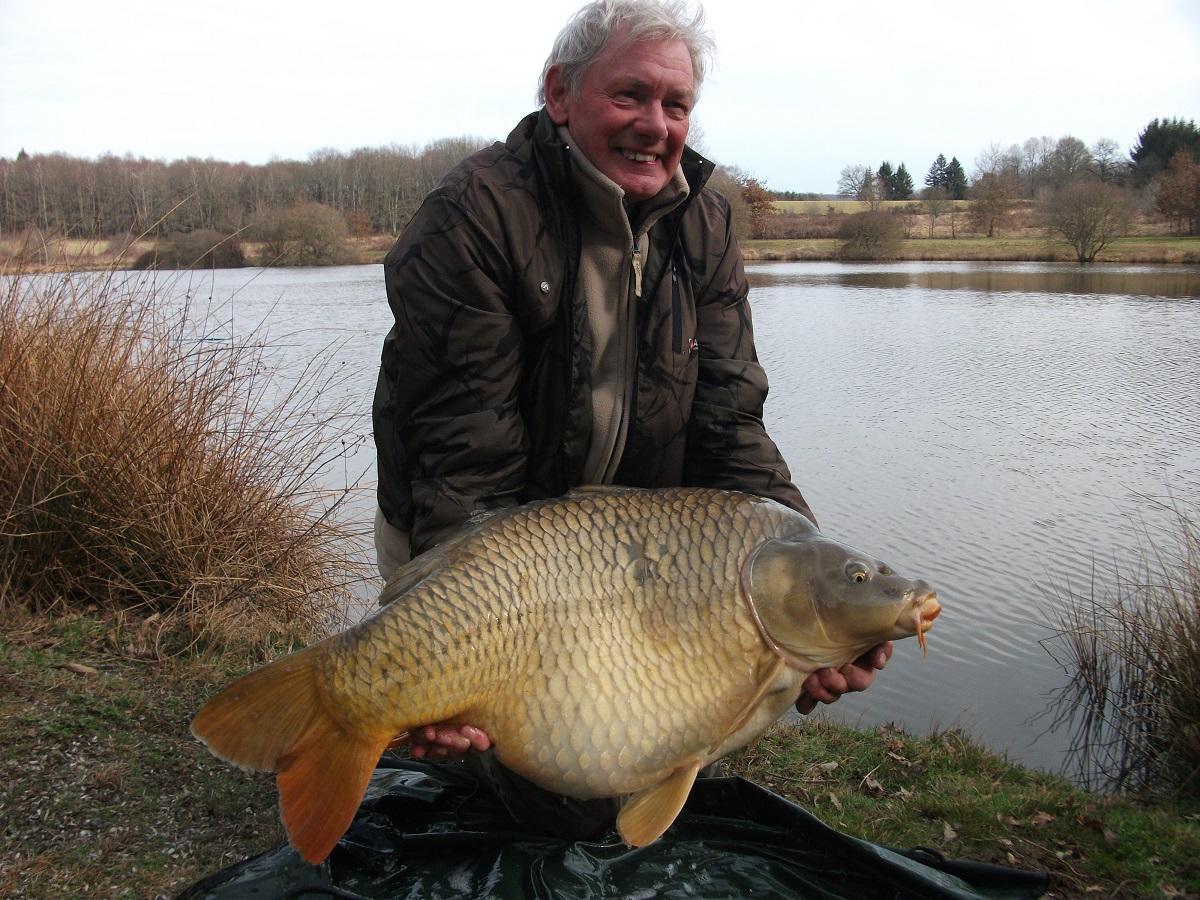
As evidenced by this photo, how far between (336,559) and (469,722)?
77.2 inches

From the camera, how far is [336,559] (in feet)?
10.3

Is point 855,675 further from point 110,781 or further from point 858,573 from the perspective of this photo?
point 110,781

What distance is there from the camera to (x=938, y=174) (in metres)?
53.3

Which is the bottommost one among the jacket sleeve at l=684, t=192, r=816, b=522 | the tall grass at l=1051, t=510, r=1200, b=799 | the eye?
the tall grass at l=1051, t=510, r=1200, b=799

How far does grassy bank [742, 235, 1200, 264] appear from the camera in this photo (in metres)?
21.2

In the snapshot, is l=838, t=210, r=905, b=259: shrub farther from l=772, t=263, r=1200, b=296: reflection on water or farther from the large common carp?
the large common carp

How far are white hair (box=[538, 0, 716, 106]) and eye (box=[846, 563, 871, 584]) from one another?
0.90 meters

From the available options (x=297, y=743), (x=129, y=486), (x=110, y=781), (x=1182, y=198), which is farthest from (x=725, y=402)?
(x=1182, y=198)

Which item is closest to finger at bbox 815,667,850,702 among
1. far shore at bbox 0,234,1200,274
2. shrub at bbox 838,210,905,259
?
far shore at bbox 0,234,1200,274

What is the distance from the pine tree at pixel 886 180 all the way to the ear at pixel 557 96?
50.9m

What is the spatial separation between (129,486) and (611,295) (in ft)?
4.99

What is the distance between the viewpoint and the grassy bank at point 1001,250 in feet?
69.6

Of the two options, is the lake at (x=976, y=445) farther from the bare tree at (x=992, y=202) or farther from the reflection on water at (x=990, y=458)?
the bare tree at (x=992, y=202)

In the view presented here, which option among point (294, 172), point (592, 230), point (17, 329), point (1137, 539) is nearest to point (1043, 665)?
point (1137, 539)
